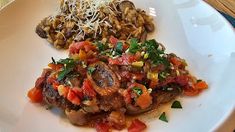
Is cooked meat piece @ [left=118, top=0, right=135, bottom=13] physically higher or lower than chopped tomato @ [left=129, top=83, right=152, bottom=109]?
higher

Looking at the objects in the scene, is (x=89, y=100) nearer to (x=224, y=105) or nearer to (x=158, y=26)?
(x=224, y=105)

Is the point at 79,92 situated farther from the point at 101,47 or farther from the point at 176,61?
the point at 176,61

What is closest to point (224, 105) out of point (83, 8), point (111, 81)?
point (111, 81)

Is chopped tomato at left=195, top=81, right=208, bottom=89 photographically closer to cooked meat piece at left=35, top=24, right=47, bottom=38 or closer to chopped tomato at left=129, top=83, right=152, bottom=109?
chopped tomato at left=129, top=83, right=152, bottom=109

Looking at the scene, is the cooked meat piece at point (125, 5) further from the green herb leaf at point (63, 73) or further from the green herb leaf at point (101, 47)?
the green herb leaf at point (63, 73)

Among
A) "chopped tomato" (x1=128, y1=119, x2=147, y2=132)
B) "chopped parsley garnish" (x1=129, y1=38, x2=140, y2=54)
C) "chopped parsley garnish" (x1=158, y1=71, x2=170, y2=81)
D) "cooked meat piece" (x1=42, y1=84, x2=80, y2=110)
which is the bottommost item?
"chopped tomato" (x1=128, y1=119, x2=147, y2=132)

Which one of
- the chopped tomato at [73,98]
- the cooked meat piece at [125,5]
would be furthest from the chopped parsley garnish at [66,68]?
the cooked meat piece at [125,5]

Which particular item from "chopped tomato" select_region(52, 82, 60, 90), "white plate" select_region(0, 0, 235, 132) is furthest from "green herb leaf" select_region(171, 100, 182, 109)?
"chopped tomato" select_region(52, 82, 60, 90)
